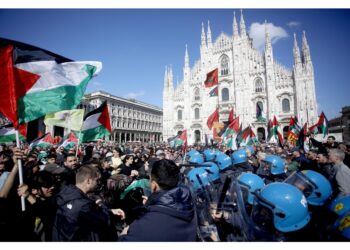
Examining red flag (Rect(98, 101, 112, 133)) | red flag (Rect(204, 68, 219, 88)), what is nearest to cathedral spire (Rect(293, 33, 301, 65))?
red flag (Rect(204, 68, 219, 88))

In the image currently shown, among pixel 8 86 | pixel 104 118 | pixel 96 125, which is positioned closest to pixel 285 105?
pixel 104 118

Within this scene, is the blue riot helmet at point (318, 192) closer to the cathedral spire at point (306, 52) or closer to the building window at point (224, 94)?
the cathedral spire at point (306, 52)

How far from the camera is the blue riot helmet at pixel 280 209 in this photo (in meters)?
2.11

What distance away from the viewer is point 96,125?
6293 millimetres

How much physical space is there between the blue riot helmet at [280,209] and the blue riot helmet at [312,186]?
665mm

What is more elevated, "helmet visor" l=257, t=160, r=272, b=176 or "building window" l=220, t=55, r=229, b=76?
"building window" l=220, t=55, r=229, b=76

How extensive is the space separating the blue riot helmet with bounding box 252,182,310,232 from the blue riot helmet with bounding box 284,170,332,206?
665 mm

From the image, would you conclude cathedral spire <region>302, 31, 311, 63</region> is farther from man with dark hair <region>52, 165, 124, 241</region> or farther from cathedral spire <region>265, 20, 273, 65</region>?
man with dark hair <region>52, 165, 124, 241</region>

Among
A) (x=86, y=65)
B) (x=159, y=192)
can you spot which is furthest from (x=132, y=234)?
(x=86, y=65)

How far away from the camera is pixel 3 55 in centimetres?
255

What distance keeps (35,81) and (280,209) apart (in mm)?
3515

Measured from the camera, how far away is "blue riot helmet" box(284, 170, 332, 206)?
9.17ft

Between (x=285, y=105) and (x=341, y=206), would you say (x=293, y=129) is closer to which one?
(x=341, y=206)

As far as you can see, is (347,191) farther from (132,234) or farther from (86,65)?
(86,65)
